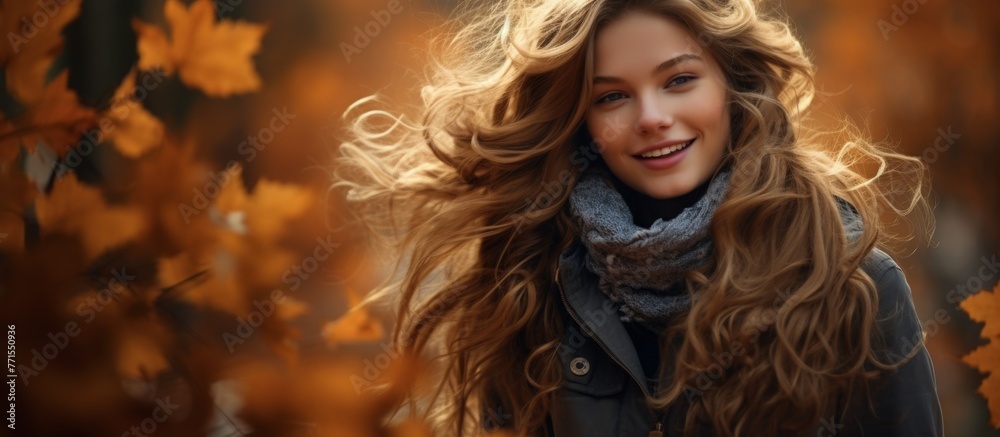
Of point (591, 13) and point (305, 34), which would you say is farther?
point (591, 13)

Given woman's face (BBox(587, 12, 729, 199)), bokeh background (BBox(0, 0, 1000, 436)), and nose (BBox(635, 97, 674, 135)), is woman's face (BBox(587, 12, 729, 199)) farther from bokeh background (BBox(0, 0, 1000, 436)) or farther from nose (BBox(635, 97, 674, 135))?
bokeh background (BBox(0, 0, 1000, 436))

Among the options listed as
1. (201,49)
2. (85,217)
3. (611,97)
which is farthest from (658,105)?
(85,217)

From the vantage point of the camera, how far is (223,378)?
1.09 meters

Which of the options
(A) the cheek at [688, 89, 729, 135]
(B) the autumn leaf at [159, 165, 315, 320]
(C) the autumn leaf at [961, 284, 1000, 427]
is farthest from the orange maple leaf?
(C) the autumn leaf at [961, 284, 1000, 427]

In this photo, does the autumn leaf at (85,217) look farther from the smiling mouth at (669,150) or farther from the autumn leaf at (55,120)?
the smiling mouth at (669,150)

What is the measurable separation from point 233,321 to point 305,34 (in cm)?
58

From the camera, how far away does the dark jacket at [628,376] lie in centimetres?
177

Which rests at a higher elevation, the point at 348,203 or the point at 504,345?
the point at 348,203

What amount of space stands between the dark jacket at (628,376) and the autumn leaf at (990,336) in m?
0.15

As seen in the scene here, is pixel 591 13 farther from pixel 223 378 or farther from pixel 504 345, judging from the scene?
pixel 223 378

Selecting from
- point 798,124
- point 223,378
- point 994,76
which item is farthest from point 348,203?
point 994,76

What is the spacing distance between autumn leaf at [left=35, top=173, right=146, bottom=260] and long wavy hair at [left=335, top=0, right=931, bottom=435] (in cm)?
96


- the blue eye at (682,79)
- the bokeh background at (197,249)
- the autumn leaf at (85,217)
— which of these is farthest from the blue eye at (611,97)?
the autumn leaf at (85,217)

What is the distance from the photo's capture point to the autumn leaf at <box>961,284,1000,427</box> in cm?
188
